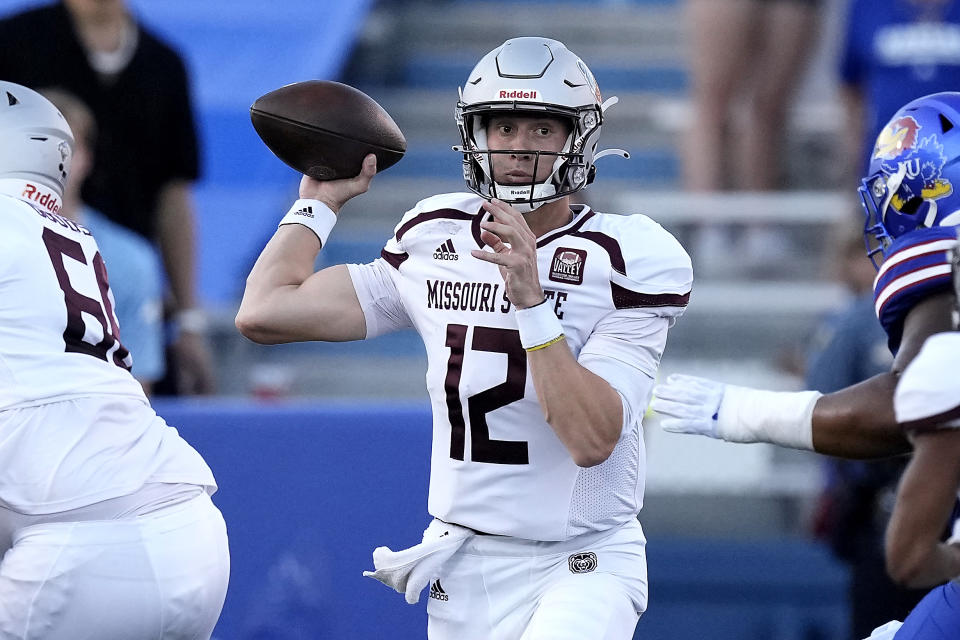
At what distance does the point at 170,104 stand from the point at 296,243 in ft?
8.68

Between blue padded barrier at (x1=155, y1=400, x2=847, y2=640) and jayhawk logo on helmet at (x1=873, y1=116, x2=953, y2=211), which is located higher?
jayhawk logo on helmet at (x1=873, y1=116, x2=953, y2=211)

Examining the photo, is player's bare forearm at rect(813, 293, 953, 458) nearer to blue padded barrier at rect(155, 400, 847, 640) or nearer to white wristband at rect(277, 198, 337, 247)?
white wristband at rect(277, 198, 337, 247)

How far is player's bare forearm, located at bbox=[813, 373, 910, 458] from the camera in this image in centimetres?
274

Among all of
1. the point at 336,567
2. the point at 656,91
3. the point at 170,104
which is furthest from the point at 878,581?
the point at 656,91

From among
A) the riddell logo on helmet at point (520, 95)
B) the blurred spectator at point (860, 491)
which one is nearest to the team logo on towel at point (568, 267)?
the riddell logo on helmet at point (520, 95)

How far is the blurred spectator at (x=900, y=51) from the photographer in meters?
6.22

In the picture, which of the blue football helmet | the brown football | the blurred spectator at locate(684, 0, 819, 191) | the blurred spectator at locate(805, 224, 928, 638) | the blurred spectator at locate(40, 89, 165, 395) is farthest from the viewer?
the blurred spectator at locate(684, 0, 819, 191)

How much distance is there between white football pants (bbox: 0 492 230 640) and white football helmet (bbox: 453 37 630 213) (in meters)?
1.07

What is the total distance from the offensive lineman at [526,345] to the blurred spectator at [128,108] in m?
2.48

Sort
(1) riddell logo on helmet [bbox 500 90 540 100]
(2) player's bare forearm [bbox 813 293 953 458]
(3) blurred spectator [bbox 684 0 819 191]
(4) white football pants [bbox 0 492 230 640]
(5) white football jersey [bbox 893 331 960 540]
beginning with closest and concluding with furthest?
(5) white football jersey [bbox 893 331 960 540]
(2) player's bare forearm [bbox 813 293 953 458]
(4) white football pants [bbox 0 492 230 640]
(1) riddell logo on helmet [bbox 500 90 540 100]
(3) blurred spectator [bbox 684 0 819 191]

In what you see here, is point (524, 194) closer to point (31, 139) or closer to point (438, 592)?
point (438, 592)

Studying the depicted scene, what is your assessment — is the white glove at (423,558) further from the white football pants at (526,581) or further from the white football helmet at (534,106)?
the white football helmet at (534,106)

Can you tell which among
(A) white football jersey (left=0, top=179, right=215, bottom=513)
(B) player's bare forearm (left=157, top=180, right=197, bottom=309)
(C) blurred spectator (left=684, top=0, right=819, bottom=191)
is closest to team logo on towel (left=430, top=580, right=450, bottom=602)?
(A) white football jersey (left=0, top=179, right=215, bottom=513)

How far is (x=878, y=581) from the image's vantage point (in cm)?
464
